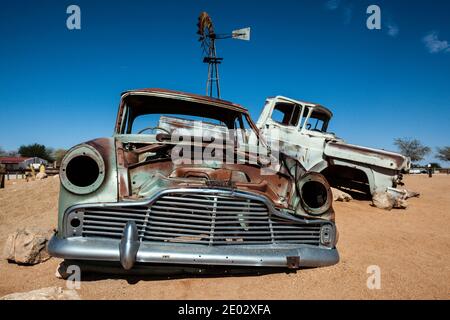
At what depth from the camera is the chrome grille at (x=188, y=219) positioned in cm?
200

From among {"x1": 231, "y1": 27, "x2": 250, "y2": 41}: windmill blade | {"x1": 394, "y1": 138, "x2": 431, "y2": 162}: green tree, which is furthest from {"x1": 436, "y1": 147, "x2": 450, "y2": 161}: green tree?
{"x1": 231, "y1": 27, "x2": 250, "y2": 41}: windmill blade

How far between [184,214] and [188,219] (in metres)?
0.05

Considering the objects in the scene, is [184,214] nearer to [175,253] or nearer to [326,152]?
[175,253]

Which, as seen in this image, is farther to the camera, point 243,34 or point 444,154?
point 444,154

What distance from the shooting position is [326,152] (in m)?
6.56

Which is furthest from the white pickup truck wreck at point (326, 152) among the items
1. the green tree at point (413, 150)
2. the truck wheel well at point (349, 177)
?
the green tree at point (413, 150)

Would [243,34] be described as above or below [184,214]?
above

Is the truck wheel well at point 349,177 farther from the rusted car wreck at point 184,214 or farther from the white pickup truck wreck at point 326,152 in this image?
the rusted car wreck at point 184,214

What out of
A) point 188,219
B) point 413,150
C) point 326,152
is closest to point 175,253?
point 188,219

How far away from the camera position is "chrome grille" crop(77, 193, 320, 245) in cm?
200

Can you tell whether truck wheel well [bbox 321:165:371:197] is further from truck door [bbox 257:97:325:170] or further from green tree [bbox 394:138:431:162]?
A: green tree [bbox 394:138:431:162]

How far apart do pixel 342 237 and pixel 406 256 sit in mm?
824
